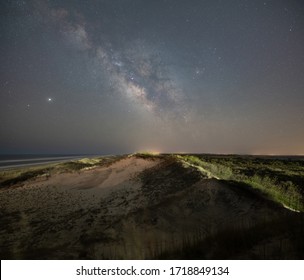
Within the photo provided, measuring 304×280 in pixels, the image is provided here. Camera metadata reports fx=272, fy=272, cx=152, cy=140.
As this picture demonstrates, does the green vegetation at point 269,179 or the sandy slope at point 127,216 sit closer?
the sandy slope at point 127,216

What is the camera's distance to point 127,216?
10.2 meters

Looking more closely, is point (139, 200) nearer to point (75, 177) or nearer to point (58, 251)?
A: point (58, 251)

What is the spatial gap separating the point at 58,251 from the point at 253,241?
5.41m

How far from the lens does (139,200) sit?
12.1 metres

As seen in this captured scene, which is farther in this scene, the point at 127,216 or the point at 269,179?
the point at 269,179

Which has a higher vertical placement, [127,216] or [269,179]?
[269,179]

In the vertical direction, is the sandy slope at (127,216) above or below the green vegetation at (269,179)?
below

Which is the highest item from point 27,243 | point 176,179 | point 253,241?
point 176,179

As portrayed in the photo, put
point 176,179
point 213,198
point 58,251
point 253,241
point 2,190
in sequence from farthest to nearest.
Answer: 1. point 2,190
2. point 176,179
3. point 213,198
4. point 58,251
5. point 253,241

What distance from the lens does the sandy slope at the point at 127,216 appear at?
795 centimetres

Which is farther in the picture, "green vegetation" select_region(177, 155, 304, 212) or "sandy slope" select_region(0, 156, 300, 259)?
"green vegetation" select_region(177, 155, 304, 212)

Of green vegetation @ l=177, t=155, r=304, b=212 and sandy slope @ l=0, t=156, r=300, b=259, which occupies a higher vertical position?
green vegetation @ l=177, t=155, r=304, b=212

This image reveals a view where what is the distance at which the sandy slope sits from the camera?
7.95m
